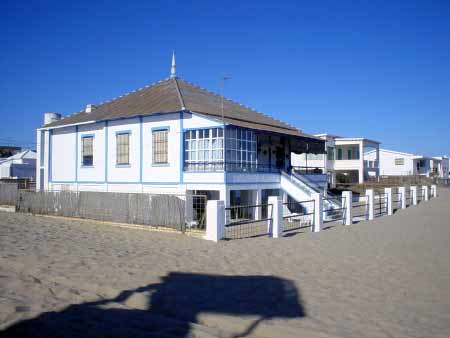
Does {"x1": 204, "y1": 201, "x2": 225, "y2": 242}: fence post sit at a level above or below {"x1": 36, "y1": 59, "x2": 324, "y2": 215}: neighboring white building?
below

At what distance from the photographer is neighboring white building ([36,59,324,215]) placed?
20266 millimetres

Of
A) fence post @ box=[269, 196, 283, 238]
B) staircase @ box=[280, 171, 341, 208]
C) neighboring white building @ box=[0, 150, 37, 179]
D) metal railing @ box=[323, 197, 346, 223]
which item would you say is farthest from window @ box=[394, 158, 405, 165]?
fence post @ box=[269, 196, 283, 238]

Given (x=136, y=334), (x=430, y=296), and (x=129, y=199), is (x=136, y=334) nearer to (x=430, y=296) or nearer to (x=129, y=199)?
(x=430, y=296)

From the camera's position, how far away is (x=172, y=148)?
21.1 m

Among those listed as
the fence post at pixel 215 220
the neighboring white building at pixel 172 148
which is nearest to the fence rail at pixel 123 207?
the fence post at pixel 215 220

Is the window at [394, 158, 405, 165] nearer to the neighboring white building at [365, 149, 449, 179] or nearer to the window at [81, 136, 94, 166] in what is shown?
the neighboring white building at [365, 149, 449, 179]

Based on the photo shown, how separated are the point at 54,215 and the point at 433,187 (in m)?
32.4

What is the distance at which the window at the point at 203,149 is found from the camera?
65.6 ft

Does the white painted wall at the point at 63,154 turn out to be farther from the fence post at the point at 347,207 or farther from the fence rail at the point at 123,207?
the fence post at the point at 347,207

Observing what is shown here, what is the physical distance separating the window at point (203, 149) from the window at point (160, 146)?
1.11m

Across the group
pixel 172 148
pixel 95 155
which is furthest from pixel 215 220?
pixel 95 155

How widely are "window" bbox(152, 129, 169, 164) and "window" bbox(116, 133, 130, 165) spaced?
6.36 ft

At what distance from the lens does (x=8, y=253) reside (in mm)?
9555

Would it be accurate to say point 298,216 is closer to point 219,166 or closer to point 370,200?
point 219,166
